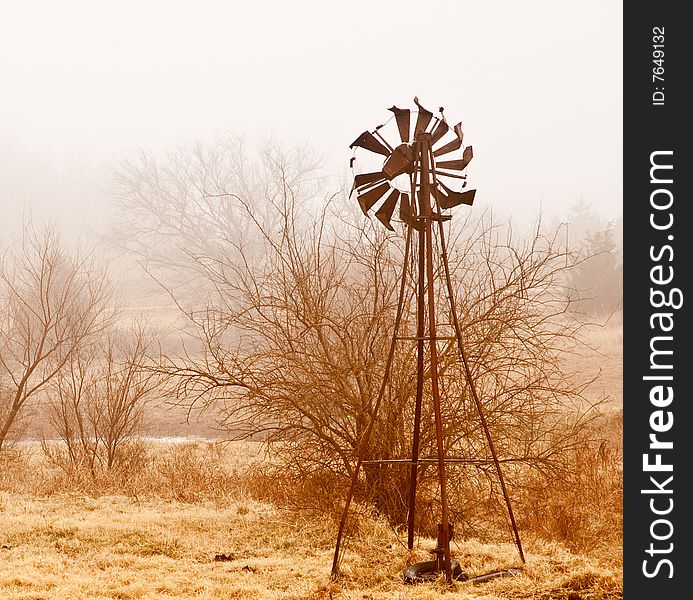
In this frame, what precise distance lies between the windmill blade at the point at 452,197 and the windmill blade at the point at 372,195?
378mm

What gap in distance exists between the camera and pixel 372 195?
5.29m

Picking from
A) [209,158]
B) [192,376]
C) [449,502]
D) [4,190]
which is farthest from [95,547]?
[4,190]

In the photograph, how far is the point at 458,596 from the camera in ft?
15.4

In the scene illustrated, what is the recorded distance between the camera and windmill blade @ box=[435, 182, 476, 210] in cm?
538

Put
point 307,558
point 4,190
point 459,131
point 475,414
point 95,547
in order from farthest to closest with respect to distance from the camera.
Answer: point 4,190 → point 475,414 → point 95,547 → point 307,558 → point 459,131

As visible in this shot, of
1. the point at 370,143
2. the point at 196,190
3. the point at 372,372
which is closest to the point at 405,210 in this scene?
the point at 370,143

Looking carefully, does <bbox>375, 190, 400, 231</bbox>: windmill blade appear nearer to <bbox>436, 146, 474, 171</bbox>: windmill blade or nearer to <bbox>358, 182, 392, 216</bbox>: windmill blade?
<bbox>358, 182, 392, 216</bbox>: windmill blade

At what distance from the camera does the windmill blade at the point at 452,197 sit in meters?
5.38

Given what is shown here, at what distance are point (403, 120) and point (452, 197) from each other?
62 centimetres

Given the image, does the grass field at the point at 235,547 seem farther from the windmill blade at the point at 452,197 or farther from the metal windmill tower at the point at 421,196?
the windmill blade at the point at 452,197

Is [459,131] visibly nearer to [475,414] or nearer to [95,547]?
[475,414]

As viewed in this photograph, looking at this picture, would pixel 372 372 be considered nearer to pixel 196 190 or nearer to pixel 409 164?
pixel 409 164

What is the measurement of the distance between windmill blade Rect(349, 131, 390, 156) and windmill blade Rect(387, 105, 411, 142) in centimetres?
14

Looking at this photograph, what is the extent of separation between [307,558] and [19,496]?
16.7 ft
